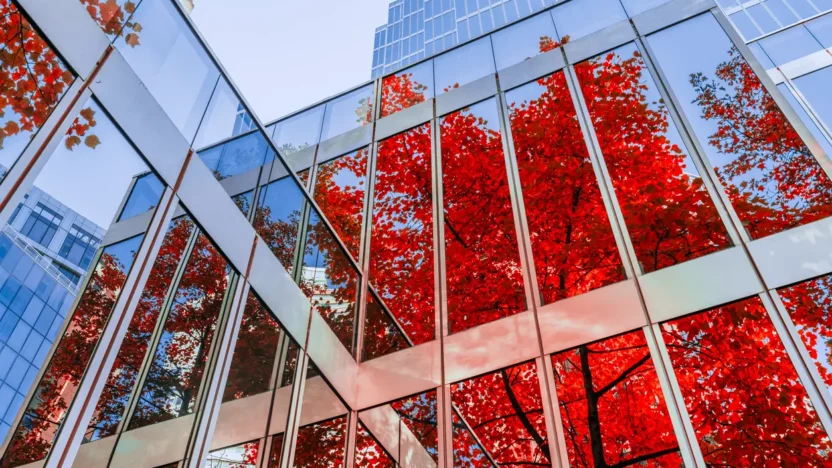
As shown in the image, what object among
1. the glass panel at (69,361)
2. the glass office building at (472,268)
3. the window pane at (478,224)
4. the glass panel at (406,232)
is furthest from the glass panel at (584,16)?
the glass panel at (69,361)

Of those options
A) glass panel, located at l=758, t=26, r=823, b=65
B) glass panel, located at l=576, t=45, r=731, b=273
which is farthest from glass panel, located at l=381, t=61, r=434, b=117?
glass panel, located at l=758, t=26, r=823, b=65

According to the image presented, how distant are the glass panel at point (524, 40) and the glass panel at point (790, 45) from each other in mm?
3370

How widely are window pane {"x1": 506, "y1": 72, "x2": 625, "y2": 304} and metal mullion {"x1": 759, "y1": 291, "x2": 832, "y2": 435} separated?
153cm

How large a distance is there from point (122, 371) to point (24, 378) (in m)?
0.71

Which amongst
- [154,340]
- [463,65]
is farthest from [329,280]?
[463,65]

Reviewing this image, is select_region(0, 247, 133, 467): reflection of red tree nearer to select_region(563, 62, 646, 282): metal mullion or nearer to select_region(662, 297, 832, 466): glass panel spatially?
select_region(662, 297, 832, 466): glass panel

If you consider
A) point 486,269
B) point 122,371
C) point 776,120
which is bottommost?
point 122,371

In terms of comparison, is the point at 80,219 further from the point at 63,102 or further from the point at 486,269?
the point at 486,269

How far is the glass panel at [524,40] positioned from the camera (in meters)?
10.1

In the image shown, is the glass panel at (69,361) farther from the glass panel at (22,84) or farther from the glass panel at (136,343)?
the glass panel at (22,84)

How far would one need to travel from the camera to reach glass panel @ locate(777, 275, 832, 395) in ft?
17.9

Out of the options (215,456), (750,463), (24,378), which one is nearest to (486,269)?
(750,463)

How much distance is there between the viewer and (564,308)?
22.2 feet

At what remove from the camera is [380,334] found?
314 inches
